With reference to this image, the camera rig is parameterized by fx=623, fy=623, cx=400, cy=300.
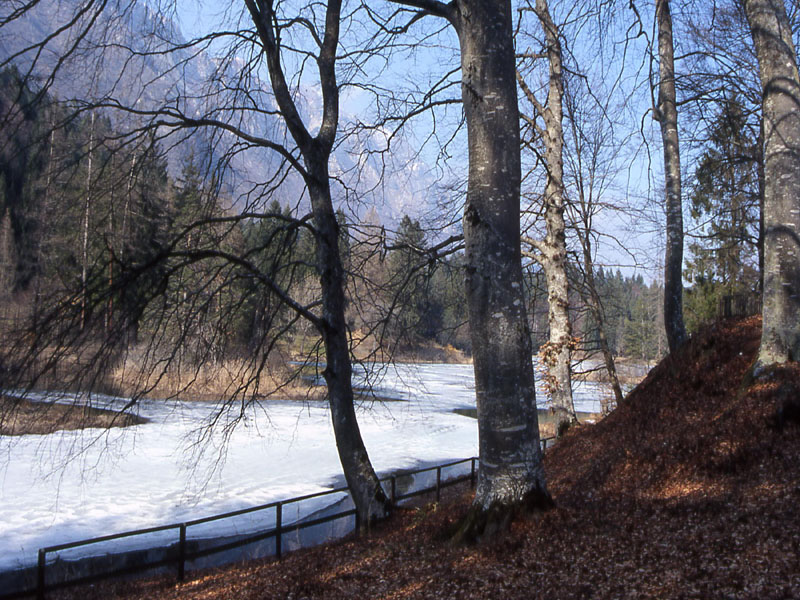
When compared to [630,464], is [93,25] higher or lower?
higher

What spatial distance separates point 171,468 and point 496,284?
14.7 metres

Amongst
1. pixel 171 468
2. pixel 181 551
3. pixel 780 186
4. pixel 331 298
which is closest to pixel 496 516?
pixel 331 298

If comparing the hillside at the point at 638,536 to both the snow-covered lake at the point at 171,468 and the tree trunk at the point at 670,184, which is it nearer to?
the tree trunk at the point at 670,184

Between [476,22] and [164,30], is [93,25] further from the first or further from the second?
[476,22]

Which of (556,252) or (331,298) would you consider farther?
(556,252)

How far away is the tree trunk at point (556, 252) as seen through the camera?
13508mm

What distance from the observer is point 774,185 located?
7.83 m

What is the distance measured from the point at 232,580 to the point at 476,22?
658 centimetres

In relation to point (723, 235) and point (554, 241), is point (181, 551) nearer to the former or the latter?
point (554, 241)

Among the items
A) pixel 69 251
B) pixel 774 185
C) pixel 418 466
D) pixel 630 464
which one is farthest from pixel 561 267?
pixel 69 251

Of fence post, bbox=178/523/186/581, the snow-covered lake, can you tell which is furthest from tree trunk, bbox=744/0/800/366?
fence post, bbox=178/523/186/581

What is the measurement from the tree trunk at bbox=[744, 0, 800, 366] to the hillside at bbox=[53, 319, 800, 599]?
0.55 metres

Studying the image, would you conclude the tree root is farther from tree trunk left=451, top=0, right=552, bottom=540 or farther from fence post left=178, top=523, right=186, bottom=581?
fence post left=178, top=523, right=186, bottom=581

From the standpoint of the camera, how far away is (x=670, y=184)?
35.5ft
